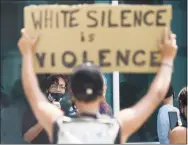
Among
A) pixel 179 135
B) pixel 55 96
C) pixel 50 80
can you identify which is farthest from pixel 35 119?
pixel 179 135

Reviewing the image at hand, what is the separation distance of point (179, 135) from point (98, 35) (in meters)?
1.06

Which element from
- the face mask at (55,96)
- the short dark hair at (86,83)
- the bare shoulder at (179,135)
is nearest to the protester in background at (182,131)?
the bare shoulder at (179,135)

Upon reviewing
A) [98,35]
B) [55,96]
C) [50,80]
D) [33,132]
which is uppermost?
[98,35]

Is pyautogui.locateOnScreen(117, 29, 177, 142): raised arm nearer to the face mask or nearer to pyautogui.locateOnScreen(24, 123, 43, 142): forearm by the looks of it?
pyautogui.locateOnScreen(24, 123, 43, 142): forearm

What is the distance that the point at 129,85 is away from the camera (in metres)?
6.50

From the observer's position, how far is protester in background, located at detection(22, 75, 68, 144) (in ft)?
14.8

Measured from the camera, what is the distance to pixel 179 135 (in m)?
3.70

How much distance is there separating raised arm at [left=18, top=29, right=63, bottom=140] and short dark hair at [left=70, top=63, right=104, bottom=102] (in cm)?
17

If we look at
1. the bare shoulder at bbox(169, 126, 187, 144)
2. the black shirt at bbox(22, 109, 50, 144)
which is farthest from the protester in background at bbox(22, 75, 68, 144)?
the bare shoulder at bbox(169, 126, 187, 144)

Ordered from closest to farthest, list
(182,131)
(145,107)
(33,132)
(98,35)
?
1. (145,107)
2. (98,35)
3. (182,131)
4. (33,132)

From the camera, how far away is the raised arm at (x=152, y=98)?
9.11 ft

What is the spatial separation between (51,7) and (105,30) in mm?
286

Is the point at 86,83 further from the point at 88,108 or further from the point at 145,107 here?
the point at 145,107

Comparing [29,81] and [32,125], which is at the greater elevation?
[29,81]
